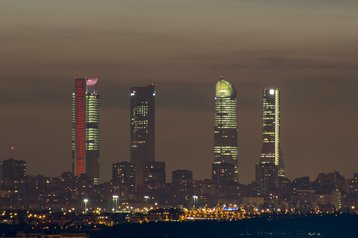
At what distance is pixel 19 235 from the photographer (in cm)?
17300

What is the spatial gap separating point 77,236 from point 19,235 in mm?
10062

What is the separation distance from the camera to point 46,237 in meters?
173

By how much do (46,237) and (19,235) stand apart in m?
3.07

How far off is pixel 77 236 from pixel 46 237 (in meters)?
8.33

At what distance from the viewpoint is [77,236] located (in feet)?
594
